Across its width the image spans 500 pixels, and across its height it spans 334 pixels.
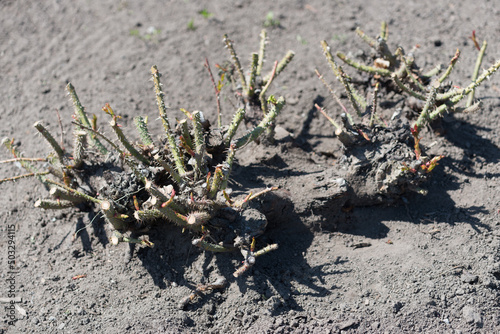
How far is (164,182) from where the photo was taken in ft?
7.54

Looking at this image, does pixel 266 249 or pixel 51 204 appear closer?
pixel 266 249

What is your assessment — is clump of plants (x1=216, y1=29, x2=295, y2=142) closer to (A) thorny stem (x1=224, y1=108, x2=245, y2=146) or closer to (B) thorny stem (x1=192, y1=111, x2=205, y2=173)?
(A) thorny stem (x1=224, y1=108, x2=245, y2=146)

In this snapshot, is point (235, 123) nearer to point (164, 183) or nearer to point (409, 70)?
point (164, 183)

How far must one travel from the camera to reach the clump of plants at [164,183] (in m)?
2.00

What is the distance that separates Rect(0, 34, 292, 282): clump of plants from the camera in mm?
2002

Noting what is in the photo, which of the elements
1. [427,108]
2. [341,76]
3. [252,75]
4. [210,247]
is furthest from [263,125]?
[427,108]

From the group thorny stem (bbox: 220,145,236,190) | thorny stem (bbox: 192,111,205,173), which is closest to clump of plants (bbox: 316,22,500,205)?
thorny stem (bbox: 220,145,236,190)

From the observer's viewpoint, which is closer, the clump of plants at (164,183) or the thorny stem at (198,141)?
the clump of plants at (164,183)

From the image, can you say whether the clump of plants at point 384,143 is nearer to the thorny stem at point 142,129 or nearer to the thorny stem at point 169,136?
the thorny stem at point 169,136

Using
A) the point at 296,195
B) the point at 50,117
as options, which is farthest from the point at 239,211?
the point at 50,117

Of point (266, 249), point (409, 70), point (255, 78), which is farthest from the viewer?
point (255, 78)

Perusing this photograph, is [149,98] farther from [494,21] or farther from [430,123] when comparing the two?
[494,21]

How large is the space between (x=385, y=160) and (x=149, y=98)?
1759 mm

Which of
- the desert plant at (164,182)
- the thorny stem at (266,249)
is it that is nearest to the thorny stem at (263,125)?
the desert plant at (164,182)
